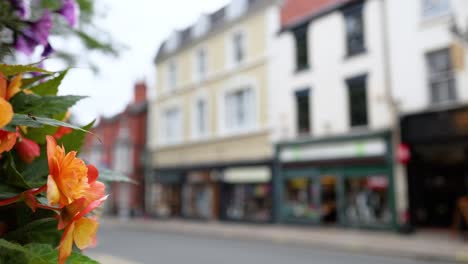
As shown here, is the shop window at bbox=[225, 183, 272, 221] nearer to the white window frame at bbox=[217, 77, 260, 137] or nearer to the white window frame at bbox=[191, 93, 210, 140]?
the white window frame at bbox=[217, 77, 260, 137]

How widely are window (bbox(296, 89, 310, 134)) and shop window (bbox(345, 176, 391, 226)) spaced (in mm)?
2946

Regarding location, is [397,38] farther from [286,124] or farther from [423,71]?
[286,124]

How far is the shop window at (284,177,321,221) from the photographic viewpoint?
16109mm

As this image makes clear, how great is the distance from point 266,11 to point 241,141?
242 inches

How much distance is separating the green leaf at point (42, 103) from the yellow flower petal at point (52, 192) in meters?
0.25

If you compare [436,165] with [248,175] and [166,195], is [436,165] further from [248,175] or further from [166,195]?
[166,195]

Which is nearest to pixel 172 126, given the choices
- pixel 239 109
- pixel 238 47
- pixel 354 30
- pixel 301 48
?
pixel 239 109

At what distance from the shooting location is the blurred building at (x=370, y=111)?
43.1 feet

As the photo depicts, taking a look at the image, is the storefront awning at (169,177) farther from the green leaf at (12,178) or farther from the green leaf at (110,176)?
the green leaf at (12,178)

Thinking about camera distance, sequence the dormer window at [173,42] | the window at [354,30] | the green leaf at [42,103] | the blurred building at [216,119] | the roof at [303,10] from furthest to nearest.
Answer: the dormer window at [173,42], the blurred building at [216,119], the roof at [303,10], the window at [354,30], the green leaf at [42,103]

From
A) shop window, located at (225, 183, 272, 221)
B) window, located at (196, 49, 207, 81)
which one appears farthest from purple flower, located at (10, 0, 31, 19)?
window, located at (196, 49, 207, 81)

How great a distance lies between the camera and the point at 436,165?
15133 mm

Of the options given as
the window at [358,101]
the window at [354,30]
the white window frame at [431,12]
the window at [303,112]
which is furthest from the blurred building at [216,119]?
the white window frame at [431,12]

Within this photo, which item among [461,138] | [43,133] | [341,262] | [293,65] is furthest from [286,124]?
[43,133]
